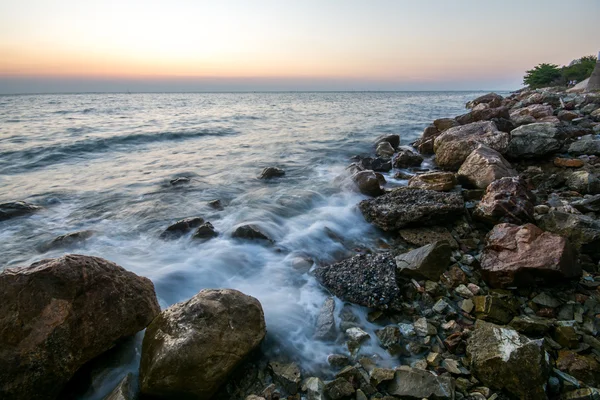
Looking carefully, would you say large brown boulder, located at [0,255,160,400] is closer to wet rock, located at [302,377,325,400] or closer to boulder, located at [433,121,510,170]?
wet rock, located at [302,377,325,400]

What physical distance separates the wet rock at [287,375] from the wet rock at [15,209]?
6.70 meters

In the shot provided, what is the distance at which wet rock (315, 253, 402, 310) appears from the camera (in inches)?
135

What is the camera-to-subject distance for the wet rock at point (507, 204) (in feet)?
14.8

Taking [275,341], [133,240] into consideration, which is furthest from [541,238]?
[133,240]

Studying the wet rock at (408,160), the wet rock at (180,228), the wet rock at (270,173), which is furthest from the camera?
the wet rock at (408,160)

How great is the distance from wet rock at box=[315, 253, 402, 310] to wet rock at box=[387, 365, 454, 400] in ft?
2.88

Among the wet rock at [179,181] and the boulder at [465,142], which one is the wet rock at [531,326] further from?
the wet rock at [179,181]

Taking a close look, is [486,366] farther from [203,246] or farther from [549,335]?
[203,246]

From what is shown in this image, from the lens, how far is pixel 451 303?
343 centimetres

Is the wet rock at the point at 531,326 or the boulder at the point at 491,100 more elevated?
the boulder at the point at 491,100

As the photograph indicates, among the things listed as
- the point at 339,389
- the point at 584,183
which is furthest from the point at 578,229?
the point at 339,389

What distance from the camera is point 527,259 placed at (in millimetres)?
3391

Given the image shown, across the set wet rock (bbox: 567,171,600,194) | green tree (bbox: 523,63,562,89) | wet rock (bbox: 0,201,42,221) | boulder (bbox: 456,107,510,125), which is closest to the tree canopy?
green tree (bbox: 523,63,562,89)

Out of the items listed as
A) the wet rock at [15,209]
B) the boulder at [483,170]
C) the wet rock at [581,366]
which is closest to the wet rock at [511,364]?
the wet rock at [581,366]
